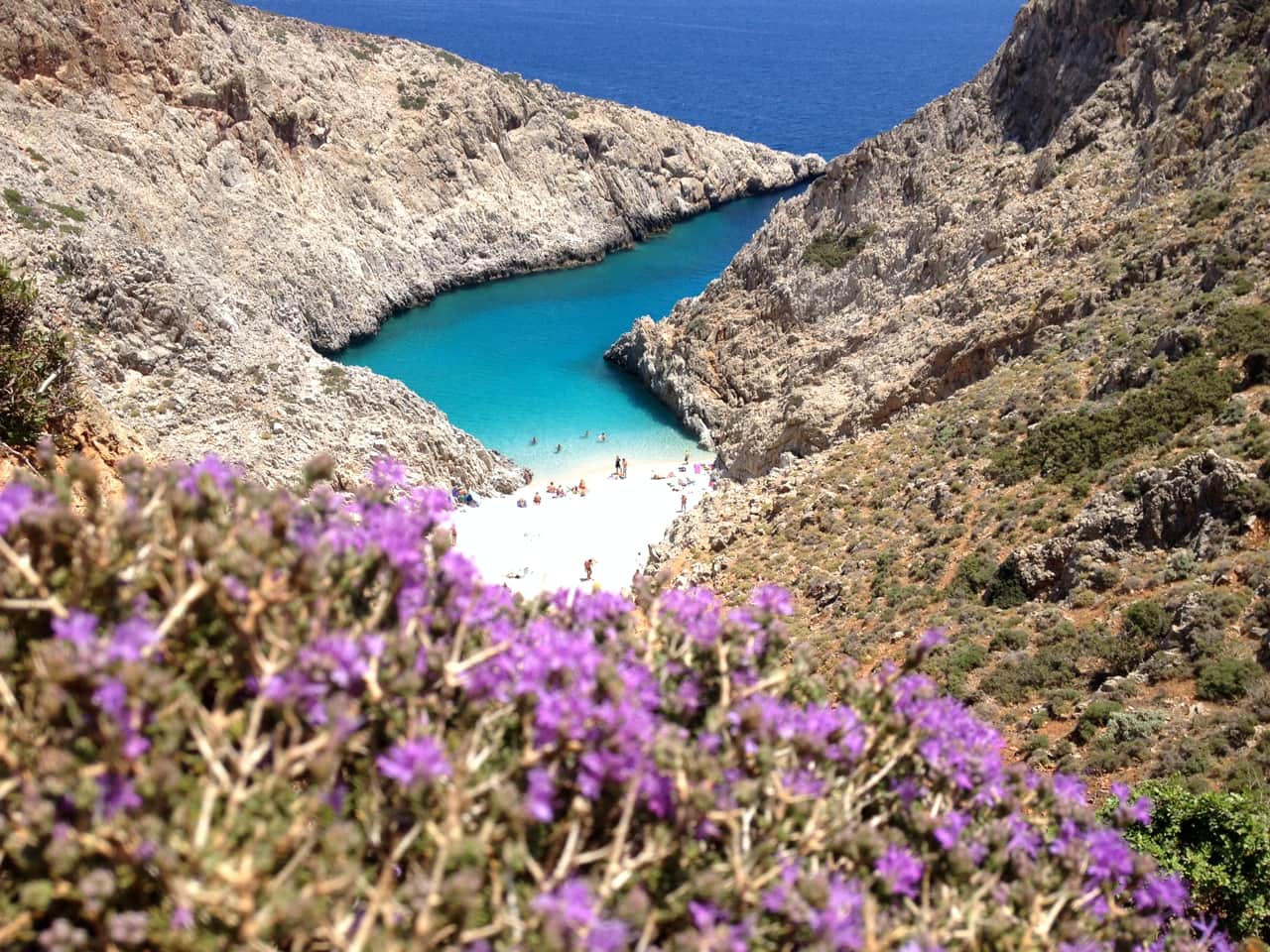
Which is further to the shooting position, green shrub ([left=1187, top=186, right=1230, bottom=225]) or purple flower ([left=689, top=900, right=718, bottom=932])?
green shrub ([left=1187, top=186, right=1230, bottom=225])

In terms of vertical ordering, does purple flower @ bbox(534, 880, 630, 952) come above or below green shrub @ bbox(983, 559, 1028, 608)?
below

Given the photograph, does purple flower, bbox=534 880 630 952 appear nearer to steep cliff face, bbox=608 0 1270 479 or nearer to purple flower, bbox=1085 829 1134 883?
purple flower, bbox=1085 829 1134 883

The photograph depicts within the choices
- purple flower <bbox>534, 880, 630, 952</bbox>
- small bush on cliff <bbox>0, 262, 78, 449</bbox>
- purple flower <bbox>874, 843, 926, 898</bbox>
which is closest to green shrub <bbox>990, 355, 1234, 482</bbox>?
purple flower <bbox>874, 843, 926, 898</bbox>

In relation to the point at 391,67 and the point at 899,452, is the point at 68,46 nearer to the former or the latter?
the point at 391,67

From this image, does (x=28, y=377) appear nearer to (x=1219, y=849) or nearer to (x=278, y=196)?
(x=1219, y=849)

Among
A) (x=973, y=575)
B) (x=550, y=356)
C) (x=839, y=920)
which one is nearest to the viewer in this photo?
(x=839, y=920)

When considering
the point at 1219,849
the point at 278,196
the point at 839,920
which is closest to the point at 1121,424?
the point at 1219,849
